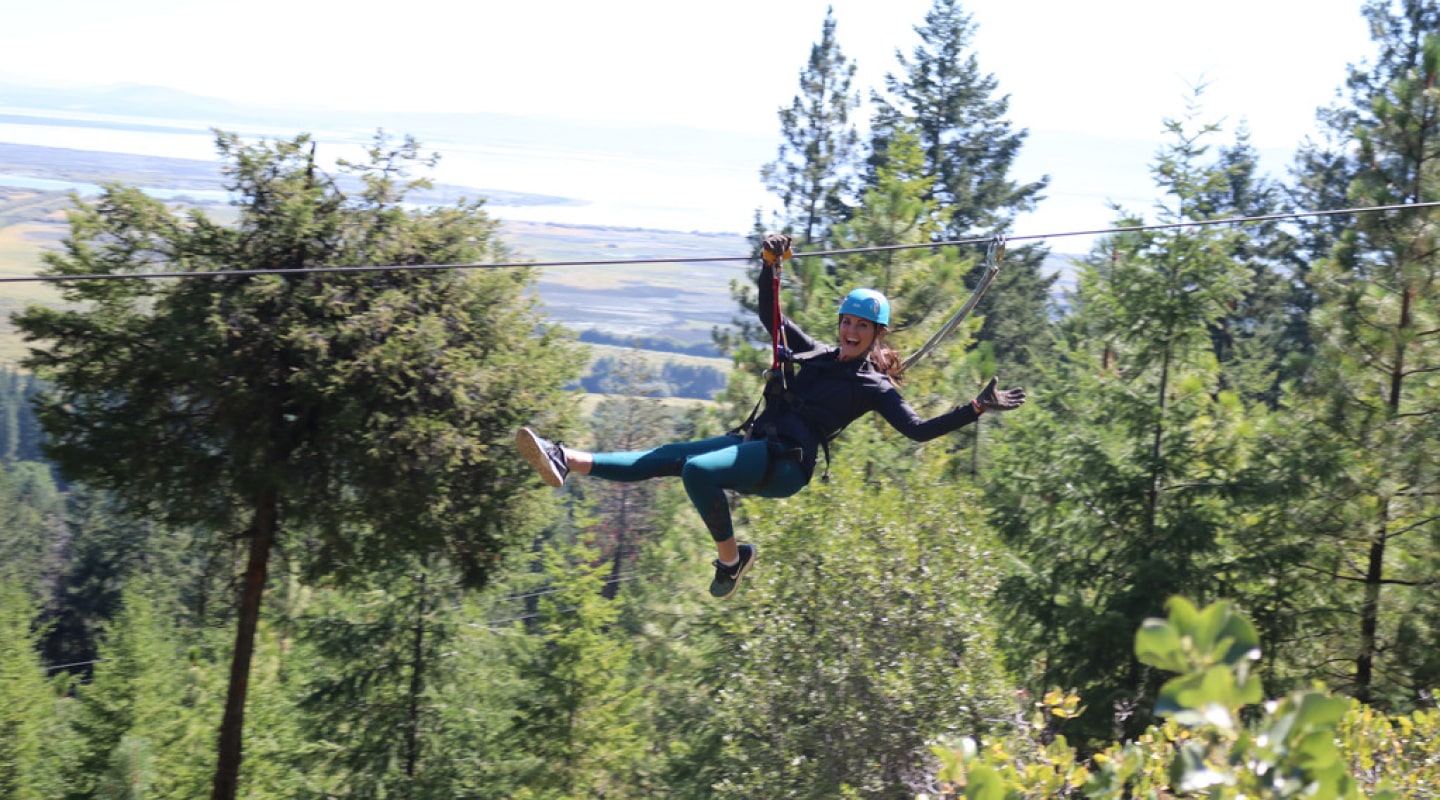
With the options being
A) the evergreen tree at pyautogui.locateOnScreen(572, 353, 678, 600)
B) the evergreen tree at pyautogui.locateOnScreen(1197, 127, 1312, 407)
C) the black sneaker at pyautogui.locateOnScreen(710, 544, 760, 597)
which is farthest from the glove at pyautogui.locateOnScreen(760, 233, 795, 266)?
the evergreen tree at pyautogui.locateOnScreen(572, 353, 678, 600)

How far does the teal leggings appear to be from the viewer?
6.66m

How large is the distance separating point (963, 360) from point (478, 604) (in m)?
8.48

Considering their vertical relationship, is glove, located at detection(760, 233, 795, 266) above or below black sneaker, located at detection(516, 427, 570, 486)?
above

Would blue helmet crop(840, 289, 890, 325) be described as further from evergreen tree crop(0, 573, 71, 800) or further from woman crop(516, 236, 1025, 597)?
evergreen tree crop(0, 573, 71, 800)

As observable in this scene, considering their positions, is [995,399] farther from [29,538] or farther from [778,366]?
[29,538]

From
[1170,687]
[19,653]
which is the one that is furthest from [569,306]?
[1170,687]

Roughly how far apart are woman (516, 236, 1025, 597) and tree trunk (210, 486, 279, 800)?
353 inches

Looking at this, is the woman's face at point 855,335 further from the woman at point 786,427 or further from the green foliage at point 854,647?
the green foliage at point 854,647

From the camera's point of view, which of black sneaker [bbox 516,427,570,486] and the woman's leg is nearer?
black sneaker [bbox 516,427,570,486]

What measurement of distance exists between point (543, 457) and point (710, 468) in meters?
0.83

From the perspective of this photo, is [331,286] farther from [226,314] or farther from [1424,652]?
[1424,652]

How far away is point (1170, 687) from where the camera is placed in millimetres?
2162

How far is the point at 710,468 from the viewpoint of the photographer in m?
6.63

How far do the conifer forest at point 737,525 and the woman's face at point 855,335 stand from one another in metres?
4.09
